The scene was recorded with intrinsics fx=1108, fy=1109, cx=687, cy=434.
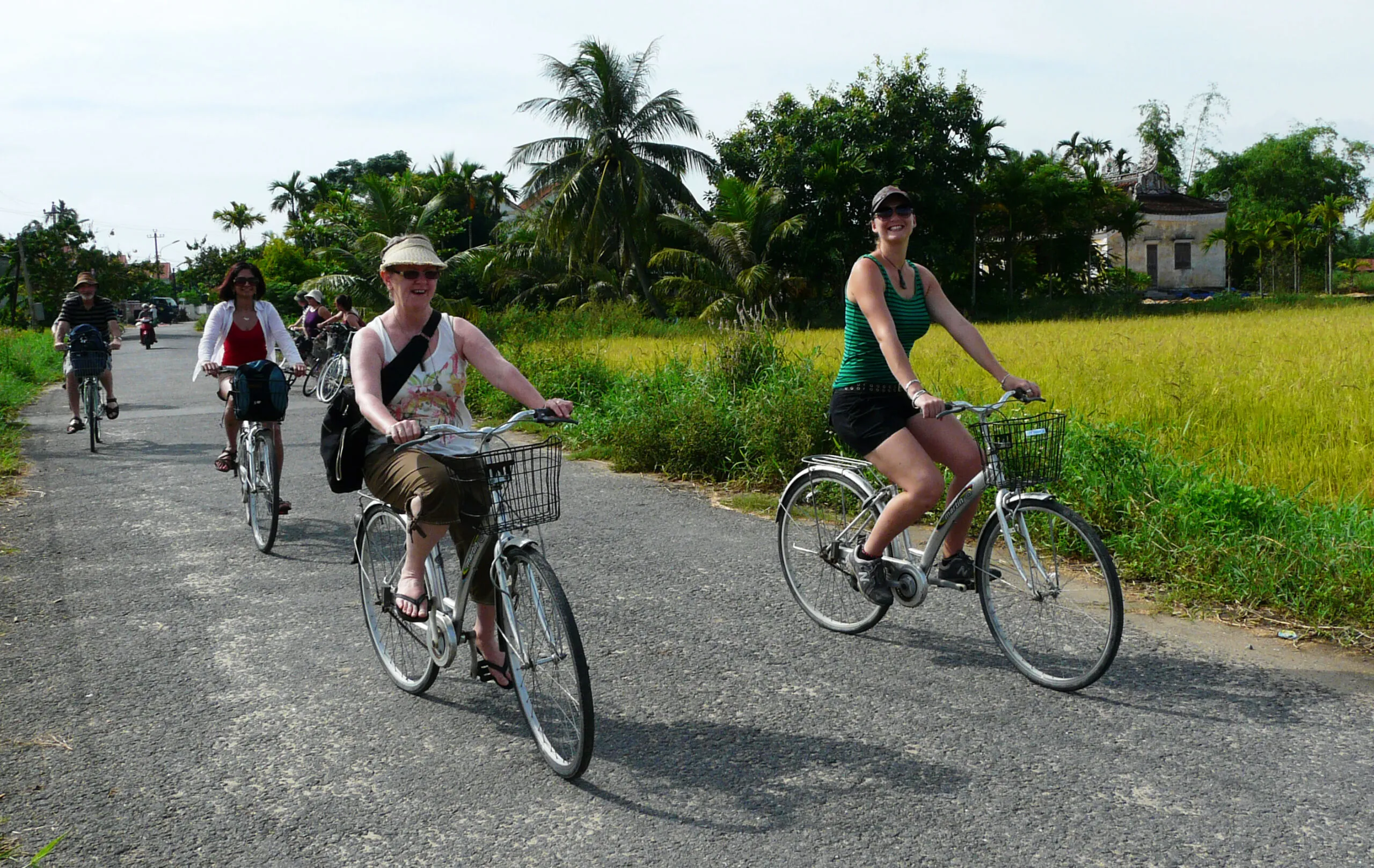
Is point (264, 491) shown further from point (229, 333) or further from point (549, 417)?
point (549, 417)

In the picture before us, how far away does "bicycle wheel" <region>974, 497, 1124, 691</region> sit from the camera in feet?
13.1

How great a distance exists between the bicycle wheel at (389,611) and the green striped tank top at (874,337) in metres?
1.84

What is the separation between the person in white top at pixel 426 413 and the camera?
3578mm

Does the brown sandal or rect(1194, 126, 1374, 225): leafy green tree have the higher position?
rect(1194, 126, 1374, 225): leafy green tree

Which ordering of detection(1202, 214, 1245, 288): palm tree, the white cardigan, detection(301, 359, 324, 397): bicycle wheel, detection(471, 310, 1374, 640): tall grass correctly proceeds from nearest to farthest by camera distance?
detection(471, 310, 1374, 640): tall grass
the white cardigan
detection(301, 359, 324, 397): bicycle wheel
detection(1202, 214, 1245, 288): palm tree

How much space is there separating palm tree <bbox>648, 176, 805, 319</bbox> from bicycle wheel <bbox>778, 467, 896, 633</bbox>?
88.4 feet

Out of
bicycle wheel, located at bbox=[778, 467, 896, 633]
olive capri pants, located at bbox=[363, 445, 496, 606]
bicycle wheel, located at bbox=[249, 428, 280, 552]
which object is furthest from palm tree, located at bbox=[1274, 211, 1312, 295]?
olive capri pants, located at bbox=[363, 445, 496, 606]

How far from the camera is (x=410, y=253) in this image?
378 centimetres

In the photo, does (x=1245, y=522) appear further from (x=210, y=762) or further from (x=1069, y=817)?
(x=210, y=762)

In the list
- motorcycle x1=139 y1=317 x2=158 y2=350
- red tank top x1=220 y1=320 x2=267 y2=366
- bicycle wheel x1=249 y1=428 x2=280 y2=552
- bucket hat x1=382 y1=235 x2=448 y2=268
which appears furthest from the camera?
motorcycle x1=139 y1=317 x2=158 y2=350

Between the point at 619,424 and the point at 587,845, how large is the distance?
742 centimetres

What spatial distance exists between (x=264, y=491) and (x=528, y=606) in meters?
4.01

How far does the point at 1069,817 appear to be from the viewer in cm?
315

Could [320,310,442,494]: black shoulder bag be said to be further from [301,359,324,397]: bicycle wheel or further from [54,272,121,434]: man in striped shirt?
[301,359,324,397]: bicycle wheel
